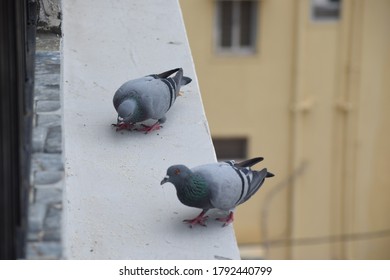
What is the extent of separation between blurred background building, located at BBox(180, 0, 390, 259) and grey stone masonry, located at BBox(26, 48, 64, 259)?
782 centimetres

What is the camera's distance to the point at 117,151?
3.79 m

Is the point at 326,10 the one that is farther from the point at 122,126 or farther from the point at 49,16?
the point at 122,126

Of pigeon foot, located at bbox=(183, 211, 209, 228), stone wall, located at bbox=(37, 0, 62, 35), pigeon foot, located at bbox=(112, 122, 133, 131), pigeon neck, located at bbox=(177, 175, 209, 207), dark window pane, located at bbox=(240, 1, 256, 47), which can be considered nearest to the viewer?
pigeon neck, located at bbox=(177, 175, 209, 207)

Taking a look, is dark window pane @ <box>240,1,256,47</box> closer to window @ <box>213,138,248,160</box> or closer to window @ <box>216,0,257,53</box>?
window @ <box>216,0,257,53</box>

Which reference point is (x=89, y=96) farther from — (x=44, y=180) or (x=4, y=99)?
(x=44, y=180)

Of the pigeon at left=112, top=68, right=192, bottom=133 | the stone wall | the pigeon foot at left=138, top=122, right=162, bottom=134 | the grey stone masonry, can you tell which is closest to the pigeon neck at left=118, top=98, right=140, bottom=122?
the pigeon at left=112, top=68, right=192, bottom=133

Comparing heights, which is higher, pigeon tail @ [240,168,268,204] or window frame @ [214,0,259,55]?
pigeon tail @ [240,168,268,204]

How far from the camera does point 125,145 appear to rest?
383 centimetres

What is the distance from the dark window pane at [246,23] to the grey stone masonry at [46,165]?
7911 mm

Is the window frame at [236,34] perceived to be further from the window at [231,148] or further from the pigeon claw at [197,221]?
the pigeon claw at [197,221]

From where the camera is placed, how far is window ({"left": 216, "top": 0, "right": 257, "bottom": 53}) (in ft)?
38.3

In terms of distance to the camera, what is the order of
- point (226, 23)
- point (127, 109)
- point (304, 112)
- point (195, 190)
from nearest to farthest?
point (195, 190), point (127, 109), point (226, 23), point (304, 112)

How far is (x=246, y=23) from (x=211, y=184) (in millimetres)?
8787

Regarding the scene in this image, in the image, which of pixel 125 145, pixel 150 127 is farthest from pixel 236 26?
pixel 125 145
